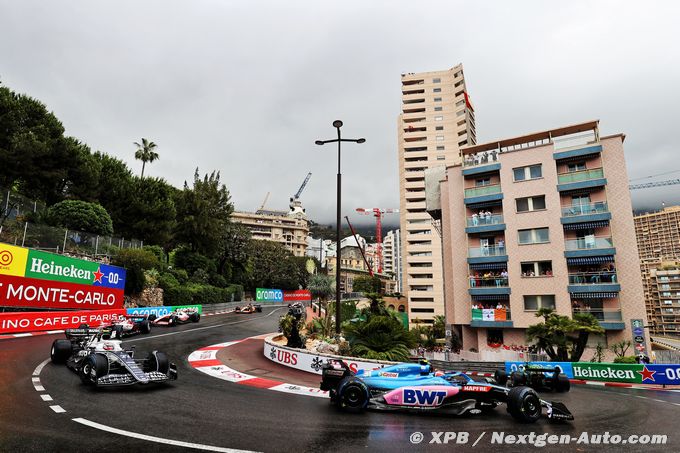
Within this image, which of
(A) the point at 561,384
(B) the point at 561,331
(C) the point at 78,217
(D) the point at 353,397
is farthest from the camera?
(C) the point at 78,217

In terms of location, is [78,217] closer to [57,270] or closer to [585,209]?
[57,270]

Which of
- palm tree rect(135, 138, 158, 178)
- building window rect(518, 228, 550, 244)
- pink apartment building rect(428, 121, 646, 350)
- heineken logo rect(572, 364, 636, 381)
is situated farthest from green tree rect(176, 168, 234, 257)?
heineken logo rect(572, 364, 636, 381)

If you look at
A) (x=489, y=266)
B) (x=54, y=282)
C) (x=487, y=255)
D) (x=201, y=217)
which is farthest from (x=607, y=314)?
(x=201, y=217)

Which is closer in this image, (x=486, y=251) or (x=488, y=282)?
(x=488, y=282)

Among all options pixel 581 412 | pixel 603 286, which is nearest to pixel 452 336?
pixel 603 286

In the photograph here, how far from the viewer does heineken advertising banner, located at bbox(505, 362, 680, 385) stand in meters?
15.5

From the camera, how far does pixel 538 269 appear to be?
28672mm

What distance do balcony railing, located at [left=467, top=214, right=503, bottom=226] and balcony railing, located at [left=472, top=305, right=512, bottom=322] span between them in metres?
7.19

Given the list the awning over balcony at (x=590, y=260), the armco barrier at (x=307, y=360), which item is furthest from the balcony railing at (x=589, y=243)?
the armco barrier at (x=307, y=360)

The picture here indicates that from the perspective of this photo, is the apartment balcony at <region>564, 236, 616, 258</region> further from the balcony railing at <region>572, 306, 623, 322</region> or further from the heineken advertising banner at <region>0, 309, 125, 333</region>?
the heineken advertising banner at <region>0, 309, 125, 333</region>

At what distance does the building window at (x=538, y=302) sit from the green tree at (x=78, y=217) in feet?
119


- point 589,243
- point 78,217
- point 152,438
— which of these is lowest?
point 152,438

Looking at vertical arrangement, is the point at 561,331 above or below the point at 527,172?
below

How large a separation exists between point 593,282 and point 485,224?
869cm
